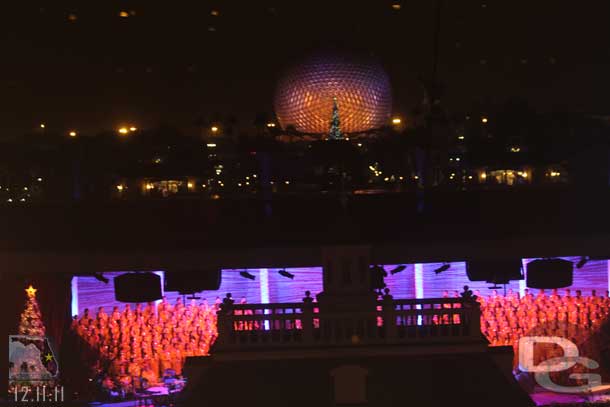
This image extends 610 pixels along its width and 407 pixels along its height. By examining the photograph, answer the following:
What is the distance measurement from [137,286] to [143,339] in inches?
68.3

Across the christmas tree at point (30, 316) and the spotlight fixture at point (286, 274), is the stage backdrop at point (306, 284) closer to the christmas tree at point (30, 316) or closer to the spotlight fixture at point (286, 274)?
the spotlight fixture at point (286, 274)

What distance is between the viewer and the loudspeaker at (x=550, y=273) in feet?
39.2

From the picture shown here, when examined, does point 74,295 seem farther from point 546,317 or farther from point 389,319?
point 546,317

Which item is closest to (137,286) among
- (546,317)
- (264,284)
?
(264,284)

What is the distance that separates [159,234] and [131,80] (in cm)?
537

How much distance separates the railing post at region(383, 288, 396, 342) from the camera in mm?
8938

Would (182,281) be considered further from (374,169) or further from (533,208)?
(374,169)

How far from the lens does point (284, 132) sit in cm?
1351

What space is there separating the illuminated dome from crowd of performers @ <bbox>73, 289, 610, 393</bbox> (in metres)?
3.68

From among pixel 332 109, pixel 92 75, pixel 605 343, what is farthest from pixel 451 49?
pixel 92 75

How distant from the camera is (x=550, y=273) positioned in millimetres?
11961

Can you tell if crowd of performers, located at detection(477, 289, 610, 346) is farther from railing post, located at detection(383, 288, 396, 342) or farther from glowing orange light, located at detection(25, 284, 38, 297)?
glowing orange light, located at detection(25, 284, 38, 297)

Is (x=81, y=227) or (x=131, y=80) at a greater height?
(x=131, y=80)

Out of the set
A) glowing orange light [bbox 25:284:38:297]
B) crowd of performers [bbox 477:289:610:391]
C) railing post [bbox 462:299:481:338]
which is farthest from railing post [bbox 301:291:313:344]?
glowing orange light [bbox 25:284:38:297]
